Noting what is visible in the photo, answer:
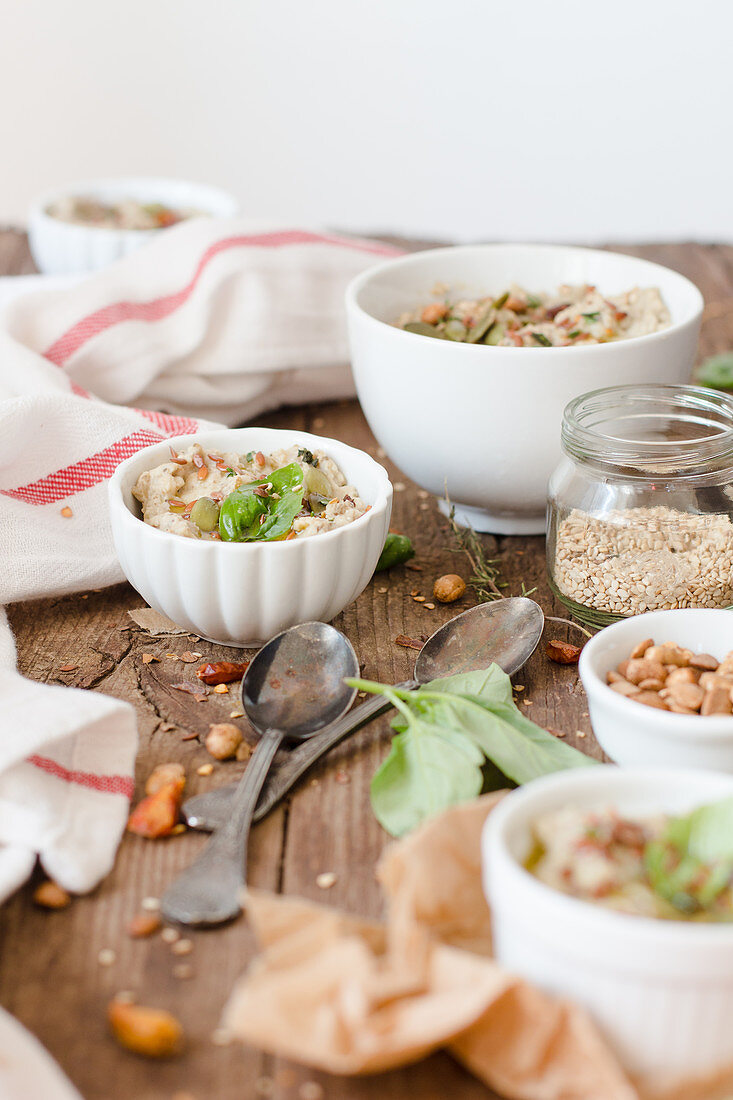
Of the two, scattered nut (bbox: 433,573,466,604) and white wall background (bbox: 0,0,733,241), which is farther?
white wall background (bbox: 0,0,733,241)

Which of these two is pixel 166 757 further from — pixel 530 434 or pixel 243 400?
pixel 243 400

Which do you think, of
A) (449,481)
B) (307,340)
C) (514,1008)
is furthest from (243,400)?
Result: (514,1008)

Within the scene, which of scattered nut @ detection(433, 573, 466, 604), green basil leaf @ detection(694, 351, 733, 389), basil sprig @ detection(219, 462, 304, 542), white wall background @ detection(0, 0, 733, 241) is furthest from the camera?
white wall background @ detection(0, 0, 733, 241)

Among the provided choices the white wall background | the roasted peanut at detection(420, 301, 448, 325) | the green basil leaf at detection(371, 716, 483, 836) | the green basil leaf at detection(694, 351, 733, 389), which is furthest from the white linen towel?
the white wall background

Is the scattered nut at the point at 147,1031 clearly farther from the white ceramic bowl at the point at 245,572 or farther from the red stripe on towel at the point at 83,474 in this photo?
the red stripe on towel at the point at 83,474

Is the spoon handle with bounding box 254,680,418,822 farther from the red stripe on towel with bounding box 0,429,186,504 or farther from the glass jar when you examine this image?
the red stripe on towel with bounding box 0,429,186,504
